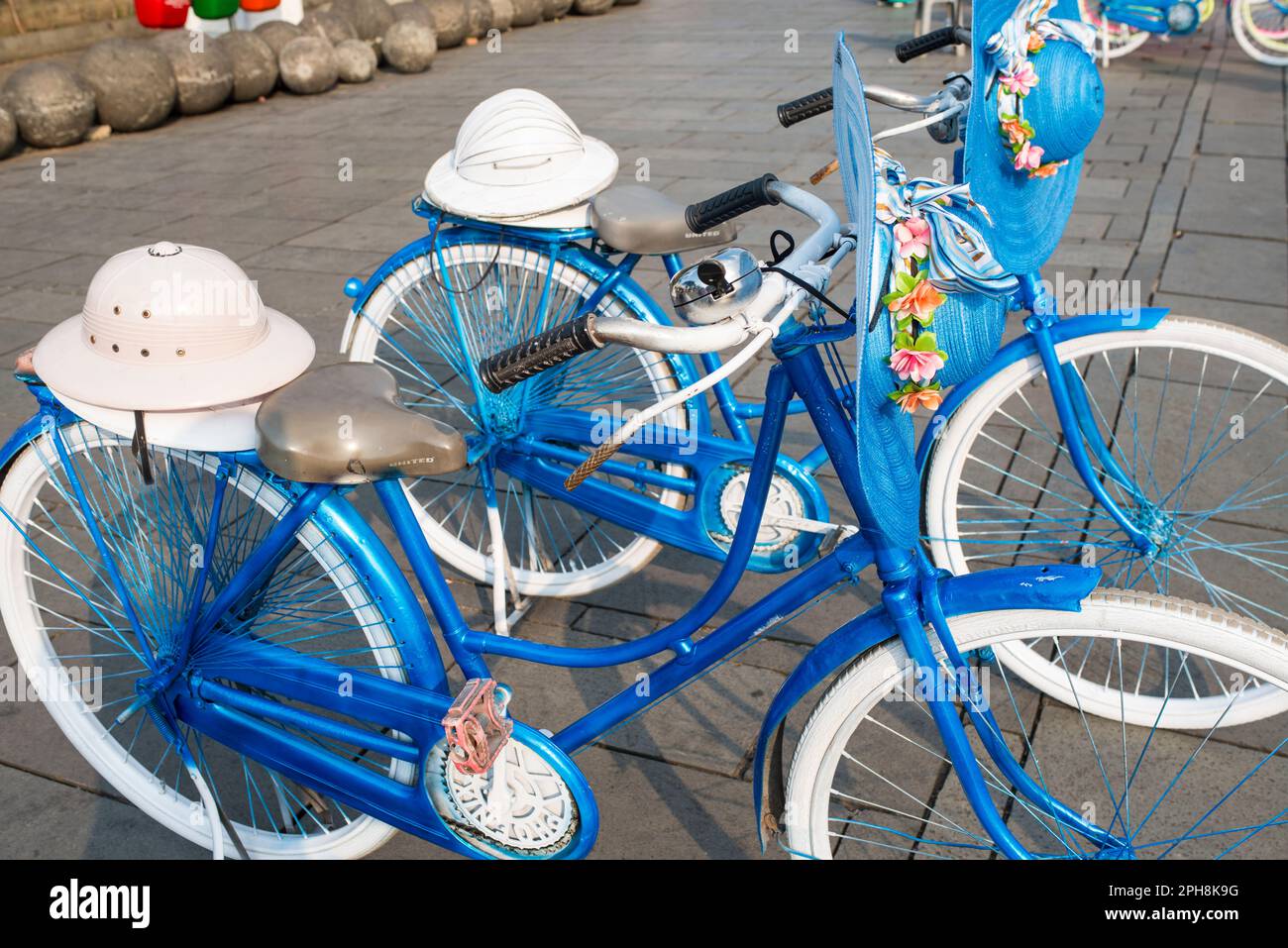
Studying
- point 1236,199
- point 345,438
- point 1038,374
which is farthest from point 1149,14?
point 345,438

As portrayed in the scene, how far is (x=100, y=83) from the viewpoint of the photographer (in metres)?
8.52

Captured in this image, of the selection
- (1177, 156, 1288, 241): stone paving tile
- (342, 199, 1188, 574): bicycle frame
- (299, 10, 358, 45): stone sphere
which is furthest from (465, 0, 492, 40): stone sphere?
(342, 199, 1188, 574): bicycle frame

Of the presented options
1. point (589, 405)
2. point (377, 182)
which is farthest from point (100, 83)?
point (589, 405)

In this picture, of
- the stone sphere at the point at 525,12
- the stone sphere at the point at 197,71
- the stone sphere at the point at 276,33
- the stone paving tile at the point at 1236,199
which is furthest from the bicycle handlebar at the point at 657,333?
the stone sphere at the point at 525,12

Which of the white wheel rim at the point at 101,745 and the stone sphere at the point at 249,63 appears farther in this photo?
the stone sphere at the point at 249,63

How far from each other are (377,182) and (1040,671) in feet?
19.0

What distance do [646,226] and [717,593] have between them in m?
Answer: 1.00

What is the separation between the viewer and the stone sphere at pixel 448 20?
449 inches

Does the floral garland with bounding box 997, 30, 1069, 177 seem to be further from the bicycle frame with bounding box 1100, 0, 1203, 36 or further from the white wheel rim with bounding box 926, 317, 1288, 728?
the bicycle frame with bounding box 1100, 0, 1203, 36

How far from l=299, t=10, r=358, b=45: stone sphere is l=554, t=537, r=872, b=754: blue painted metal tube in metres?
9.46

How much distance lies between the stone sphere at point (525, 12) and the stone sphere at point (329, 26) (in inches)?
96.1

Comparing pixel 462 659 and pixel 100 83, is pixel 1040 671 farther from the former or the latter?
pixel 100 83

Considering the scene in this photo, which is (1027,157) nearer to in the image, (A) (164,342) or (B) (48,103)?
(A) (164,342)

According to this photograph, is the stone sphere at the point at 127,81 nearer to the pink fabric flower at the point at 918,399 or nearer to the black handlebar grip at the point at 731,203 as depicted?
the black handlebar grip at the point at 731,203
